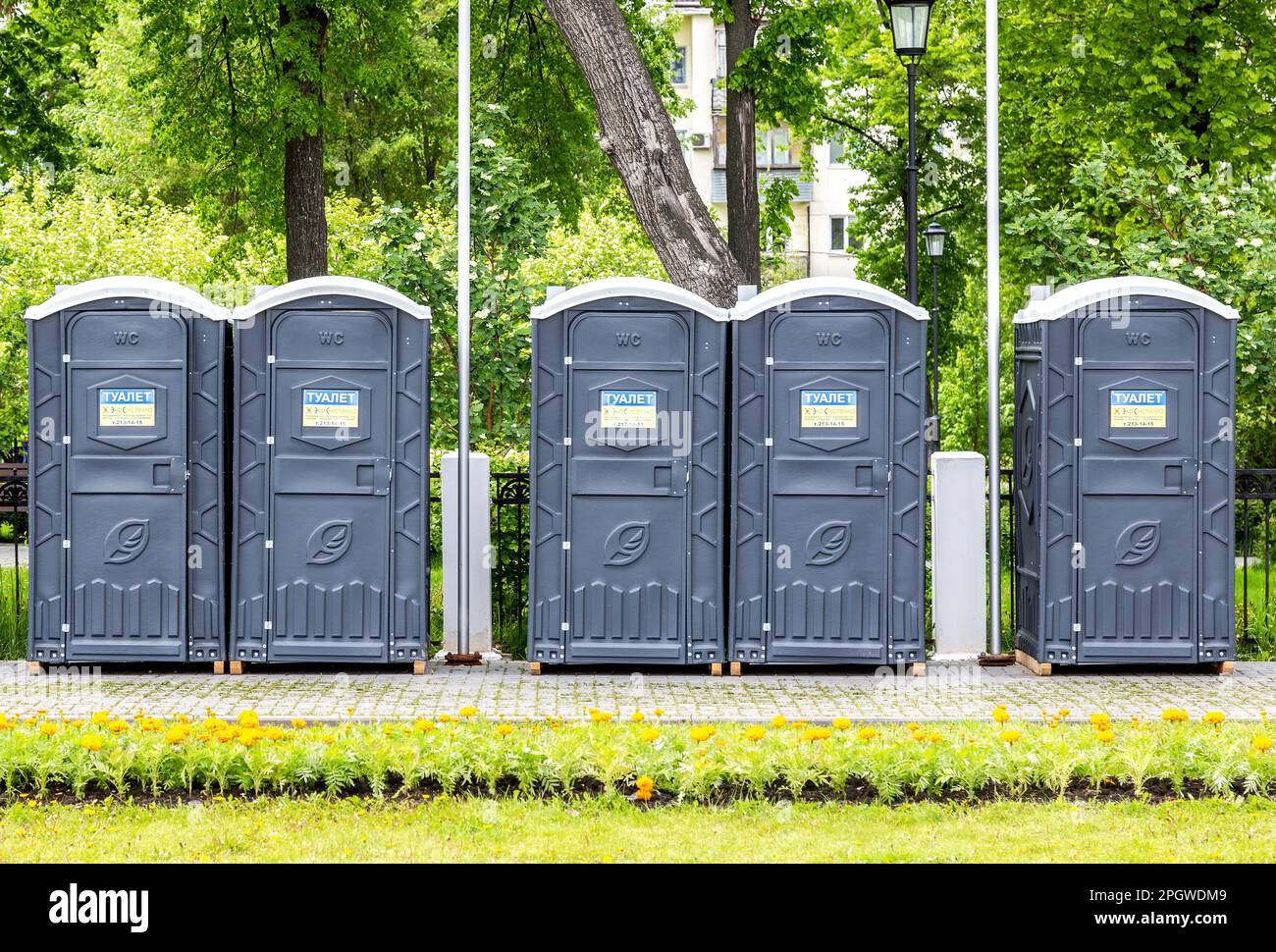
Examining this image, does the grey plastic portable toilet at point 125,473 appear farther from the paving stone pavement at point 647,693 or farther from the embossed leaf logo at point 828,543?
the embossed leaf logo at point 828,543

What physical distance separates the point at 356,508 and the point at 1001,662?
399 cm

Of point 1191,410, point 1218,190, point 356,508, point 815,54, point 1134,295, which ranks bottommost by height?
point 356,508

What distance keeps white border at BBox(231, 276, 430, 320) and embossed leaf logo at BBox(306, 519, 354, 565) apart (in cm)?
127

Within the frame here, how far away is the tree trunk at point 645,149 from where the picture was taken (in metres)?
12.2

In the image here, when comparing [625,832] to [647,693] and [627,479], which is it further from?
[627,479]

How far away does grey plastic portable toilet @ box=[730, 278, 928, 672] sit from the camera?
9.20 meters

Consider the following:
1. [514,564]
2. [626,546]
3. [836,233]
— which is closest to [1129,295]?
[626,546]

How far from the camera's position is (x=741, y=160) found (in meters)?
16.2

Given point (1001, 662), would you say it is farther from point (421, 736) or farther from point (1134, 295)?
point (421, 736)

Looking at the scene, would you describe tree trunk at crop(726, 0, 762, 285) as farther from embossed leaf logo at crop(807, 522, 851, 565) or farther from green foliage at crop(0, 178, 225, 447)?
green foliage at crop(0, 178, 225, 447)

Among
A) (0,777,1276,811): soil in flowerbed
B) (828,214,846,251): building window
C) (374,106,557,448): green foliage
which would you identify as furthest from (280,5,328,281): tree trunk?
(828,214,846,251): building window

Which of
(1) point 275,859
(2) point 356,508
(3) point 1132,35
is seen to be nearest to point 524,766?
(1) point 275,859

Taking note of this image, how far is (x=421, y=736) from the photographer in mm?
6312

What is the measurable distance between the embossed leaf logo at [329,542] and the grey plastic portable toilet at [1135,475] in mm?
4016
